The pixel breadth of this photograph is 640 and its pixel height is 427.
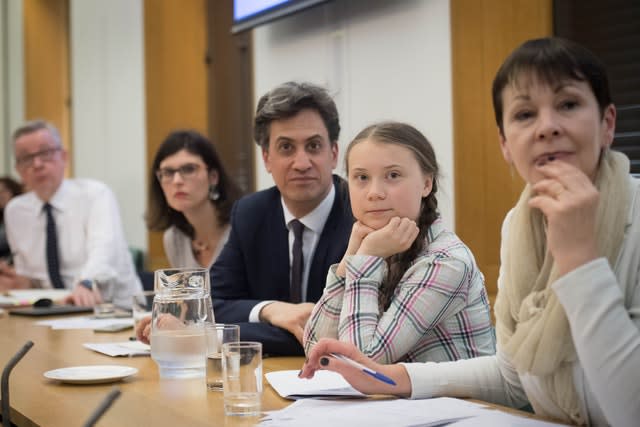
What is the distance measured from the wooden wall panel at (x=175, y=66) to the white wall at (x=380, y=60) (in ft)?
3.17

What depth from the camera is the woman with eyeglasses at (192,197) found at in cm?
337

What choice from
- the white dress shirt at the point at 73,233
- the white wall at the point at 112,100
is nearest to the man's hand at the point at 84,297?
the white dress shirt at the point at 73,233

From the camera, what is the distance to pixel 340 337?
1650 millimetres

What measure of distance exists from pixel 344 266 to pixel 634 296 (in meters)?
0.71

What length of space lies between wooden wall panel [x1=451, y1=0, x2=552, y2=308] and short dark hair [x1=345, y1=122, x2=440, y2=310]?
4.06 ft

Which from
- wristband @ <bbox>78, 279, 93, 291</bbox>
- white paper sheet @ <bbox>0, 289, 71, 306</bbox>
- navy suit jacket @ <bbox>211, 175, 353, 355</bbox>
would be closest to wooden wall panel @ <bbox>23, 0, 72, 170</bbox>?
white paper sheet @ <bbox>0, 289, 71, 306</bbox>

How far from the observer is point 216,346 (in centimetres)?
162

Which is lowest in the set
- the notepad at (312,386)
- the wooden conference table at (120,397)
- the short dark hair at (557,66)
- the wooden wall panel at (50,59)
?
the wooden conference table at (120,397)

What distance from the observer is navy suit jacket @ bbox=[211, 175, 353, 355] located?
2.27 meters

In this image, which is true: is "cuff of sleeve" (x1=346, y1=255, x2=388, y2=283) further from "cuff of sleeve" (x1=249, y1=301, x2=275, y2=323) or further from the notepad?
"cuff of sleeve" (x1=249, y1=301, x2=275, y2=323)

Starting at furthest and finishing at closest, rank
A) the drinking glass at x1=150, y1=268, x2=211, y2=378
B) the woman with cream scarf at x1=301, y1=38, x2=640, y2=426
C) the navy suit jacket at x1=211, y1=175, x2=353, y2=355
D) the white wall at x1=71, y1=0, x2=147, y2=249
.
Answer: the white wall at x1=71, y1=0, x2=147, y2=249 → the navy suit jacket at x1=211, y1=175, x2=353, y2=355 → the drinking glass at x1=150, y1=268, x2=211, y2=378 → the woman with cream scarf at x1=301, y1=38, x2=640, y2=426

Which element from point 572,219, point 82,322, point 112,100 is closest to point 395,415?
point 572,219

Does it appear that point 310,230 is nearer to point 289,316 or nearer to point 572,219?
point 289,316

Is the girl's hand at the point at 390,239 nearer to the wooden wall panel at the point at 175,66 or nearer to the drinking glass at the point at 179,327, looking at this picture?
the drinking glass at the point at 179,327
